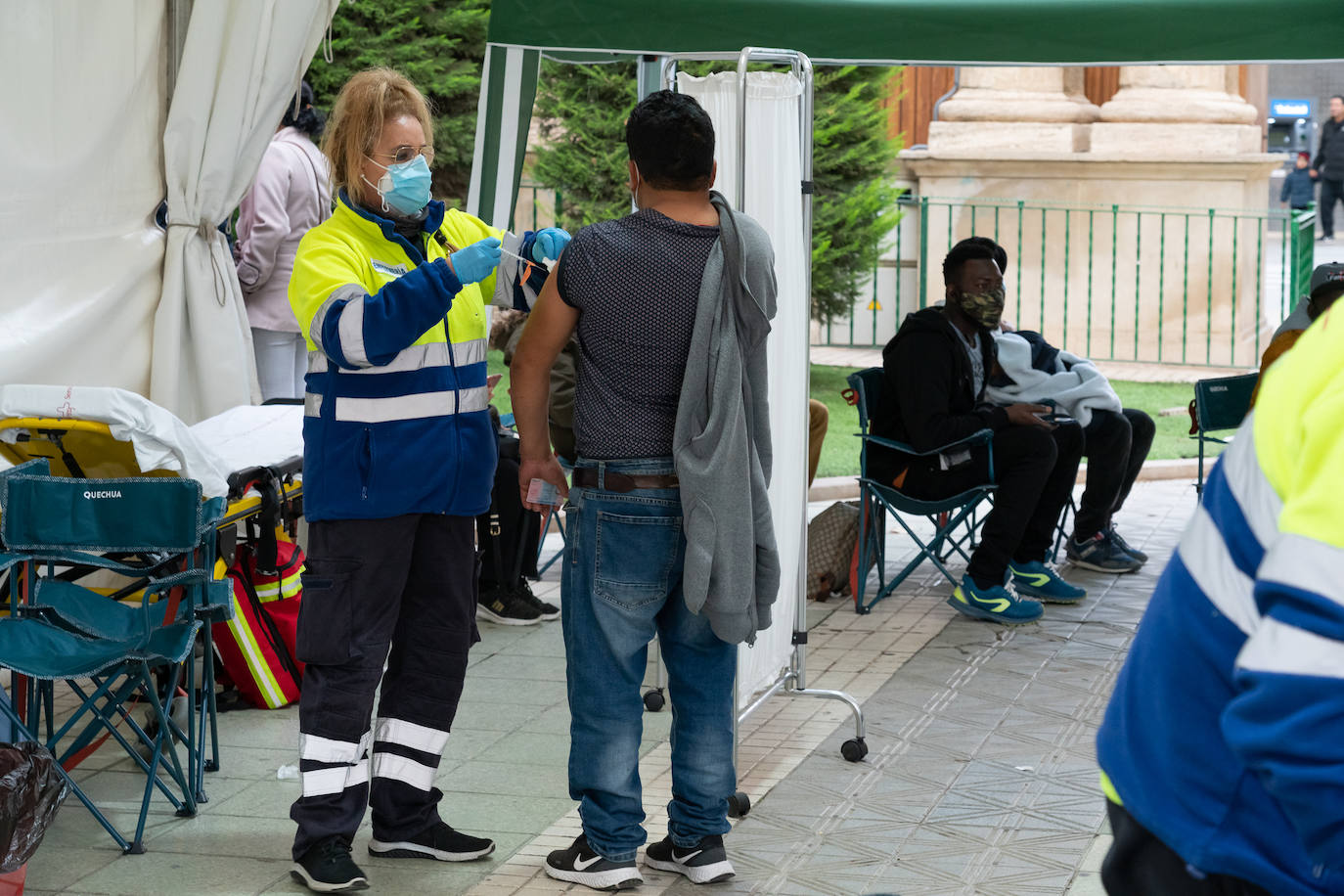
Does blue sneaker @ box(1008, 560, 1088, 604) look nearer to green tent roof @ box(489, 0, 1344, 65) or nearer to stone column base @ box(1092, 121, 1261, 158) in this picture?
green tent roof @ box(489, 0, 1344, 65)

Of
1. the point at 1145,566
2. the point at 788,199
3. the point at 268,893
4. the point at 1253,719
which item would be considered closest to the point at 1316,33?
the point at 1145,566

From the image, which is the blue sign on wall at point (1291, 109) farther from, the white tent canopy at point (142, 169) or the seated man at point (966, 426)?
the white tent canopy at point (142, 169)

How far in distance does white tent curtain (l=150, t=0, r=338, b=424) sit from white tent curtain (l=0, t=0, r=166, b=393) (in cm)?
10

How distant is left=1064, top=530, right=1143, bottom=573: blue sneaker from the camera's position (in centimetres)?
790

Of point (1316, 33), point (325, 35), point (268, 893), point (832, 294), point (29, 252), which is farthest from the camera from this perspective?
point (832, 294)

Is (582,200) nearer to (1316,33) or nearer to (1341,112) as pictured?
(1316,33)

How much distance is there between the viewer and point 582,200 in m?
15.3

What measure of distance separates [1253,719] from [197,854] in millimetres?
3317

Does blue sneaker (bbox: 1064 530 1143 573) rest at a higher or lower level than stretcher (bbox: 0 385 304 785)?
lower

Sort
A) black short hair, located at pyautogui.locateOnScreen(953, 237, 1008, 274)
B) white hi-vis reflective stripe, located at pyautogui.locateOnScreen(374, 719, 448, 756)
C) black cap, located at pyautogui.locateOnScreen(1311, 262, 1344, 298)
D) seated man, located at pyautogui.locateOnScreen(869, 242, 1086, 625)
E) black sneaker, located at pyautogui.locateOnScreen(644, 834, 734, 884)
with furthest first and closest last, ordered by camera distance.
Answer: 1. black short hair, located at pyautogui.locateOnScreen(953, 237, 1008, 274)
2. seated man, located at pyautogui.locateOnScreen(869, 242, 1086, 625)
3. black cap, located at pyautogui.locateOnScreen(1311, 262, 1344, 298)
4. white hi-vis reflective stripe, located at pyautogui.locateOnScreen(374, 719, 448, 756)
5. black sneaker, located at pyautogui.locateOnScreen(644, 834, 734, 884)

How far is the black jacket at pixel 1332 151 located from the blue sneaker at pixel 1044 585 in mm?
16568

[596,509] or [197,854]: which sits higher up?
[596,509]

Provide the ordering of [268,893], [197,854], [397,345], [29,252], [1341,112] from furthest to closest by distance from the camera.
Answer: [1341,112]
[29,252]
[197,854]
[268,893]
[397,345]

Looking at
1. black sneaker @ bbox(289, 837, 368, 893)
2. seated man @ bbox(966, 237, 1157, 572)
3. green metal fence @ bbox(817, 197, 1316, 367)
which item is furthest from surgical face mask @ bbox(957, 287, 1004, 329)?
green metal fence @ bbox(817, 197, 1316, 367)
